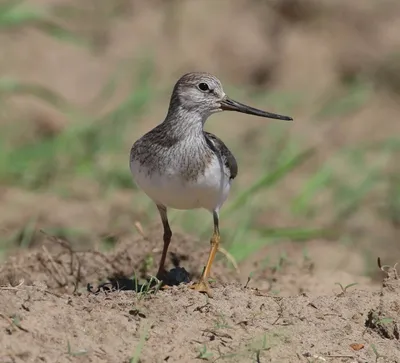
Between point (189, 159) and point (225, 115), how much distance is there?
4980 mm

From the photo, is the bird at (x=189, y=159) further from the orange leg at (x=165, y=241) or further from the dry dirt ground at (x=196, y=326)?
the dry dirt ground at (x=196, y=326)

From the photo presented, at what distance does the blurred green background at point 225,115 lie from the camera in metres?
7.71

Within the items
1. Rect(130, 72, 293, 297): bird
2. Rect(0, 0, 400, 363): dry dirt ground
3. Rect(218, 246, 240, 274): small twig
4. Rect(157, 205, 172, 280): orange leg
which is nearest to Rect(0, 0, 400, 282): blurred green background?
Rect(0, 0, 400, 363): dry dirt ground

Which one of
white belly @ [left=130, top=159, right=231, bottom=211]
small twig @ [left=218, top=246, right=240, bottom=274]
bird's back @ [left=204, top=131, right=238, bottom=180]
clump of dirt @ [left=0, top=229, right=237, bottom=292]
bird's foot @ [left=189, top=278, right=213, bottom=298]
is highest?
bird's back @ [left=204, top=131, right=238, bottom=180]

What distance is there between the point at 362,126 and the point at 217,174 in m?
5.13

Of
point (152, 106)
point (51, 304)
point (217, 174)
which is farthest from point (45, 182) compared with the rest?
point (51, 304)

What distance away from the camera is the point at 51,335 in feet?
13.8

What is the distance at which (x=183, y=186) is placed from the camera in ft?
17.7

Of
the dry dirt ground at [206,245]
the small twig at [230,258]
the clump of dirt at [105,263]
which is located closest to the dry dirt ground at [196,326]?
the dry dirt ground at [206,245]

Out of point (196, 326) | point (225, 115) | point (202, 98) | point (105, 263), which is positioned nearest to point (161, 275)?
point (105, 263)

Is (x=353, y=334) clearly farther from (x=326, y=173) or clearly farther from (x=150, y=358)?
(x=326, y=173)

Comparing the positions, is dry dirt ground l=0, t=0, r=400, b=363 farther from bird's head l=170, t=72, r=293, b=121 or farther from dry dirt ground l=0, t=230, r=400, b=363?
bird's head l=170, t=72, r=293, b=121

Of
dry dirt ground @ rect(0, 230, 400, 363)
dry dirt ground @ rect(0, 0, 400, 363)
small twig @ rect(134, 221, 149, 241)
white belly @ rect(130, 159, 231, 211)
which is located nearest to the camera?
dry dirt ground @ rect(0, 230, 400, 363)

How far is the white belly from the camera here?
213 inches
